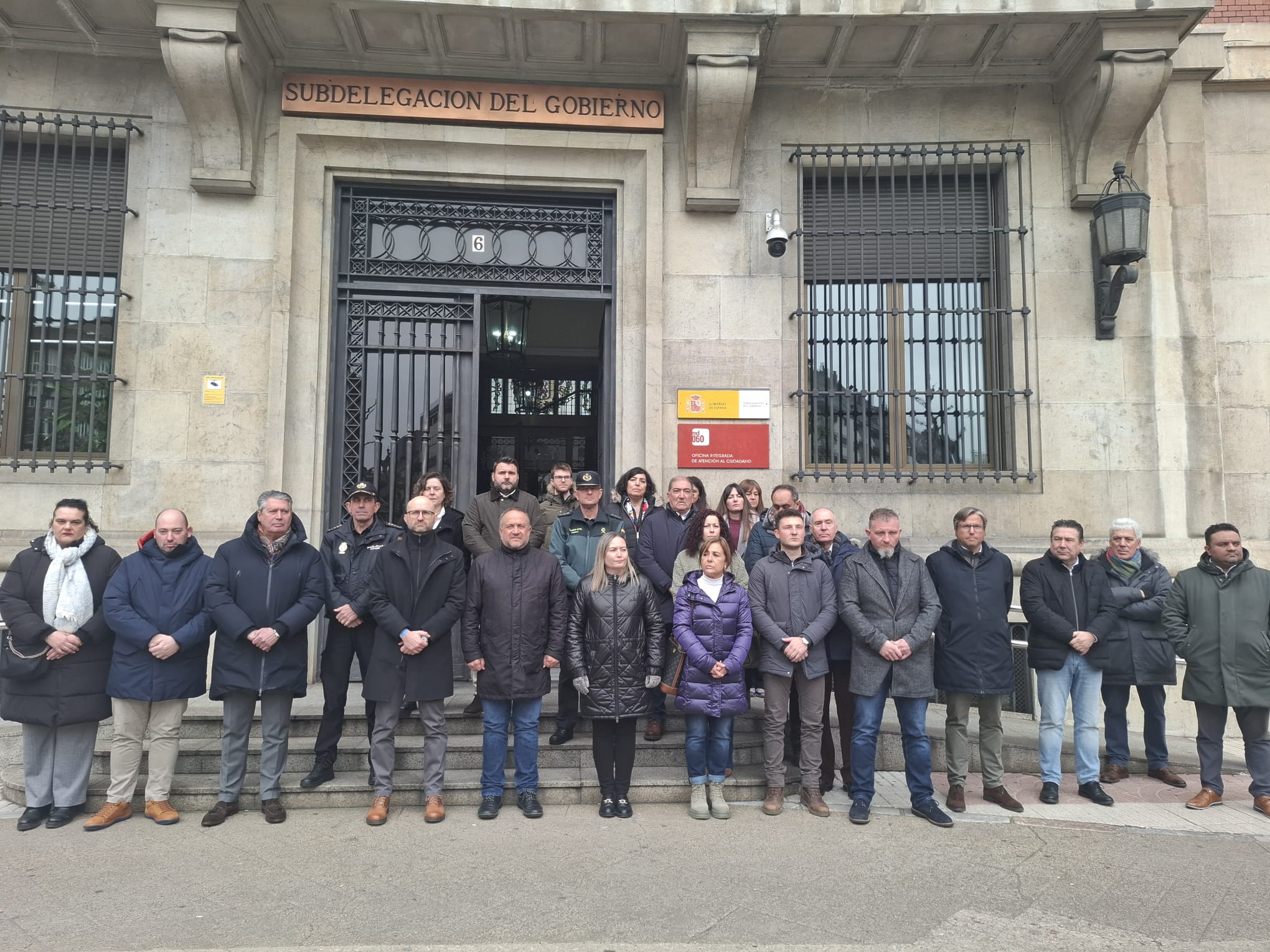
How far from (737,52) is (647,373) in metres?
2.87

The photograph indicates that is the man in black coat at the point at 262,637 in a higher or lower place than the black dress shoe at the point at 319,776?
higher

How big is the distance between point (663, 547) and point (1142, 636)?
134 inches

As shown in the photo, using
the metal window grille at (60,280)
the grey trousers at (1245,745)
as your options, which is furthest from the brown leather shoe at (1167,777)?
the metal window grille at (60,280)

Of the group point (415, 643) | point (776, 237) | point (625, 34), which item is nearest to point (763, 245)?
point (776, 237)

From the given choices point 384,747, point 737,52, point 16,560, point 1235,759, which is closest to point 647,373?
point 737,52

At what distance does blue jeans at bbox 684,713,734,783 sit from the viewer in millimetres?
5074

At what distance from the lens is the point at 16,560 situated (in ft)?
15.7

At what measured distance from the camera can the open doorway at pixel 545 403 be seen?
33.3ft

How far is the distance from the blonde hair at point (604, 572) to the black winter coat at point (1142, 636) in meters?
3.21

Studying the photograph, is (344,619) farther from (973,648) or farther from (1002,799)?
(1002,799)

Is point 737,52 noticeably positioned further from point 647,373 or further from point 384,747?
point 384,747

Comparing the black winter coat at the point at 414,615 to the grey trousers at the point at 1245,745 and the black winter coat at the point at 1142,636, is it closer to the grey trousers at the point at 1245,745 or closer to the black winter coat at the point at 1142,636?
the black winter coat at the point at 1142,636

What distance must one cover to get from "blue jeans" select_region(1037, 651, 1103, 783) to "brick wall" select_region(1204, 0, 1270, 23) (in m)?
6.77

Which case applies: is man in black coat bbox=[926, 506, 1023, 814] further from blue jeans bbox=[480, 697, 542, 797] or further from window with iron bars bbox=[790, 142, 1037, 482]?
blue jeans bbox=[480, 697, 542, 797]
